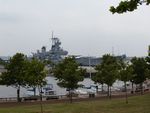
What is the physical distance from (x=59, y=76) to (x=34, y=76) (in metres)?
18.2

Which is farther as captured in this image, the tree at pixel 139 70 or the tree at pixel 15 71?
the tree at pixel 139 70

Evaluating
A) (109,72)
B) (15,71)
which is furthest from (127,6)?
(109,72)

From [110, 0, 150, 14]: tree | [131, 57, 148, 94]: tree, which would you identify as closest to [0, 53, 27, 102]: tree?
[131, 57, 148, 94]: tree

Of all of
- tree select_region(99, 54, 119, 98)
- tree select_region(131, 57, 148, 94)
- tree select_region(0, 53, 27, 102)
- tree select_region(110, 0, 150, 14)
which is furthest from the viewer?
tree select_region(131, 57, 148, 94)

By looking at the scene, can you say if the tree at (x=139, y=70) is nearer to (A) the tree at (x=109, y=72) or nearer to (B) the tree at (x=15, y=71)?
(A) the tree at (x=109, y=72)

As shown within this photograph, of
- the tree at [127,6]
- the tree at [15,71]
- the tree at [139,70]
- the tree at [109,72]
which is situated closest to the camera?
the tree at [127,6]

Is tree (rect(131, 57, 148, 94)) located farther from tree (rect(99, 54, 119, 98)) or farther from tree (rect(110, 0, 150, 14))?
tree (rect(110, 0, 150, 14))

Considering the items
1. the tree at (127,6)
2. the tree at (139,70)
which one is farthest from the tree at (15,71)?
the tree at (127,6)

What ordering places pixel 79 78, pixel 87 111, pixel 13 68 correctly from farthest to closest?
pixel 13 68, pixel 79 78, pixel 87 111

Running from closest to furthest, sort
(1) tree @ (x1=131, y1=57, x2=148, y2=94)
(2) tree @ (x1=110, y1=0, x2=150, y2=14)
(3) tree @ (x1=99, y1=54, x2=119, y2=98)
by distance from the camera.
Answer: (2) tree @ (x1=110, y1=0, x2=150, y2=14) → (3) tree @ (x1=99, y1=54, x2=119, y2=98) → (1) tree @ (x1=131, y1=57, x2=148, y2=94)

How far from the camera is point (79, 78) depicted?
157 ft

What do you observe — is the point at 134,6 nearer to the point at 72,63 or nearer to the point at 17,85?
the point at 72,63

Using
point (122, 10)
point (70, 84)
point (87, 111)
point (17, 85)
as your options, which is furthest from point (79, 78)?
point (122, 10)

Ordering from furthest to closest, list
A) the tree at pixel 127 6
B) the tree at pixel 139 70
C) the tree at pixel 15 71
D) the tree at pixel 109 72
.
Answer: the tree at pixel 139 70, the tree at pixel 109 72, the tree at pixel 15 71, the tree at pixel 127 6
